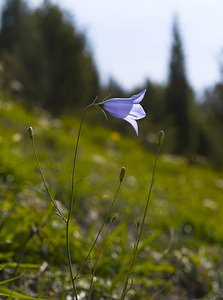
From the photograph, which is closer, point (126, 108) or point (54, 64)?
point (126, 108)

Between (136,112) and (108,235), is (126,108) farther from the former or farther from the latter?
(108,235)

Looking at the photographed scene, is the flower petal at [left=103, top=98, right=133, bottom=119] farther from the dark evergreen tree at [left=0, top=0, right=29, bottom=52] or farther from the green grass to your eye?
the dark evergreen tree at [left=0, top=0, right=29, bottom=52]

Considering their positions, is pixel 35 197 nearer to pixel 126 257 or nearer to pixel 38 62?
pixel 126 257

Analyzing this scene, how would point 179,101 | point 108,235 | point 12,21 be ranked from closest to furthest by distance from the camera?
point 108,235 → point 179,101 → point 12,21

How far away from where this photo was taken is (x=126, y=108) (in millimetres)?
1443

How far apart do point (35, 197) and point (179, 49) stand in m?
29.7

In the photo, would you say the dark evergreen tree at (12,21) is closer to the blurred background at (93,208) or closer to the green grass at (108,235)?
the blurred background at (93,208)

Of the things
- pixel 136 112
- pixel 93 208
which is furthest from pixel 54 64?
pixel 136 112

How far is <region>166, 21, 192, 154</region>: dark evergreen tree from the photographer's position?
95.3 feet

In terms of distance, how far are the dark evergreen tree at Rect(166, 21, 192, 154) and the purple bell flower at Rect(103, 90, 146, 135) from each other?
26.6m

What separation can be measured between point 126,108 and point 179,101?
29.2m

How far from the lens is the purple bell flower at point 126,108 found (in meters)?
1.42

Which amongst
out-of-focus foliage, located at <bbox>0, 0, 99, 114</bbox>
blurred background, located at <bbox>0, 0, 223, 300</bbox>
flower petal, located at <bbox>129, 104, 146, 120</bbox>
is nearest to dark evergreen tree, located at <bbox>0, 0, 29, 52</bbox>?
out-of-focus foliage, located at <bbox>0, 0, 99, 114</bbox>

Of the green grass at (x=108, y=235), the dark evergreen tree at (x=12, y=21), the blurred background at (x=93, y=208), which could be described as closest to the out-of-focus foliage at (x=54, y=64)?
the blurred background at (x=93, y=208)
